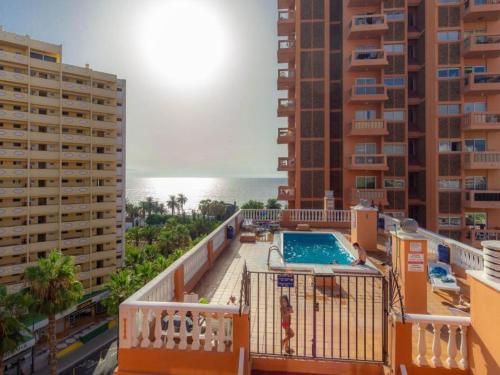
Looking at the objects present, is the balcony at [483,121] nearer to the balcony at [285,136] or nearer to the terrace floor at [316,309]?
the balcony at [285,136]

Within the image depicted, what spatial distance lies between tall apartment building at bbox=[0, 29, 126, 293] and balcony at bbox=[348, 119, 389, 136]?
34769mm

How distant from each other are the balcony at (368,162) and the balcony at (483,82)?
10566mm

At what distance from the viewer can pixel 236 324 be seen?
4.45 m

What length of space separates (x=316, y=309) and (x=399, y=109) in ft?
92.0

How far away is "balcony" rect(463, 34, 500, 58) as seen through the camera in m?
25.9

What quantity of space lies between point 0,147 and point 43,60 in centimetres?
1299

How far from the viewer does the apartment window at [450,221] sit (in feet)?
91.8

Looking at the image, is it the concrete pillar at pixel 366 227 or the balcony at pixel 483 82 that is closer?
the concrete pillar at pixel 366 227

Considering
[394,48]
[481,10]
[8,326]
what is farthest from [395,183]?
[8,326]

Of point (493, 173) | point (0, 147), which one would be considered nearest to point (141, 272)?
point (0, 147)

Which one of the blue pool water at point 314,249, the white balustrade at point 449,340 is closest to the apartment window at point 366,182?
the blue pool water at point 314,249

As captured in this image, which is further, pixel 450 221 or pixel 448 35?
pixel 450 221

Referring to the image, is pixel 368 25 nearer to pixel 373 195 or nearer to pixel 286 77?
pixel 286 77

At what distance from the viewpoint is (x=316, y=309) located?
673 centimetres
